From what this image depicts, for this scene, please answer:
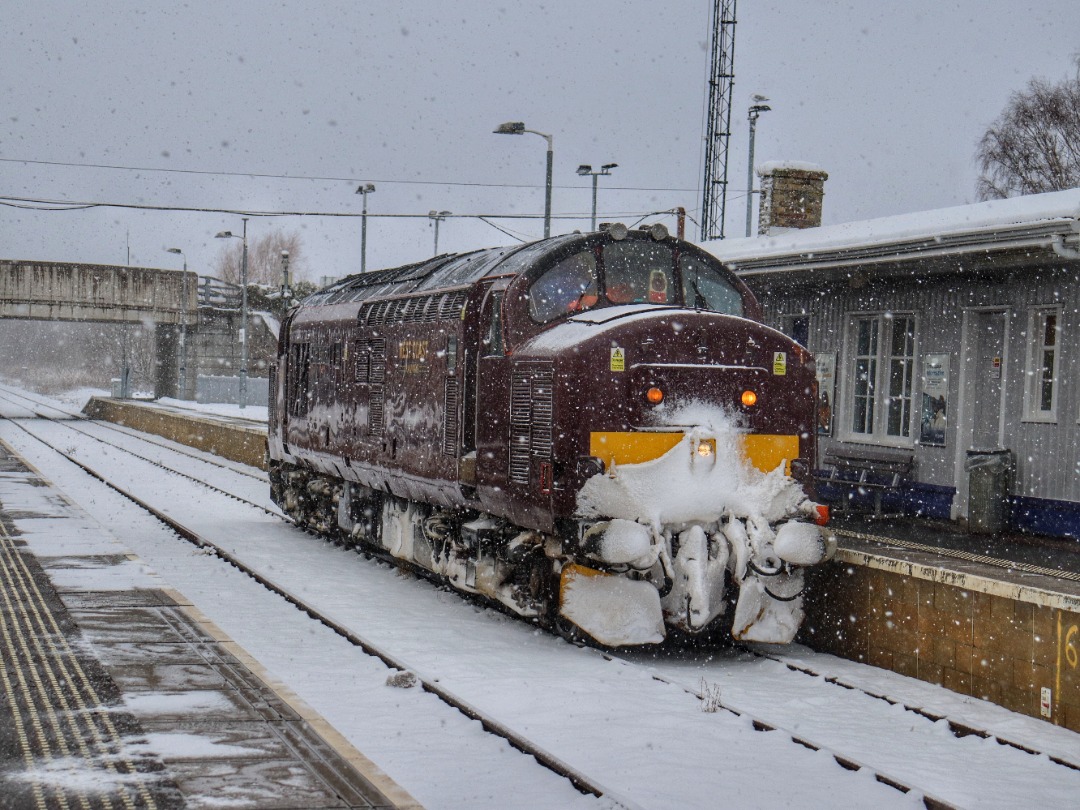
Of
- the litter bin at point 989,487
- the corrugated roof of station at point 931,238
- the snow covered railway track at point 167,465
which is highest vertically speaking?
the corrugated roof of station at point 931,238

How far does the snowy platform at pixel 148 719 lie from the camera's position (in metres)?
A: 5.87

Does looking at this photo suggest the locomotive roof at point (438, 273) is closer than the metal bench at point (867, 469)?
Yes

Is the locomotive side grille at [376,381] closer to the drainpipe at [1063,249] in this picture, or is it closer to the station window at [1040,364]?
the drainpipe at [1063,249]

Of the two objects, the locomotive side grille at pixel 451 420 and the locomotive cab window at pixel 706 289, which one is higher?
the locomotive cab window at pixel 706 289

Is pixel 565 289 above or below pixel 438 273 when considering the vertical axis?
below

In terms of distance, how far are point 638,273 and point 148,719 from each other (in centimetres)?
529

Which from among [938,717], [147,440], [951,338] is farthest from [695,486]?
[147,440]

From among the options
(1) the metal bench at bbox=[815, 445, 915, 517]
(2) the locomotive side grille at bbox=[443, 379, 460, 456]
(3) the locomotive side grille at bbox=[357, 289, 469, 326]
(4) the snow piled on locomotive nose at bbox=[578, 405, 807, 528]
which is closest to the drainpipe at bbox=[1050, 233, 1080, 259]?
(1) the metal bench at bbox=[815, 445, 915, 517]

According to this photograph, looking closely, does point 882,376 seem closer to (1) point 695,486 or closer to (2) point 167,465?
(1) point 695,486

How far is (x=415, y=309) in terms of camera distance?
1201 cm

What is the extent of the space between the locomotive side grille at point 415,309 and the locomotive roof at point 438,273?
0.36 ft

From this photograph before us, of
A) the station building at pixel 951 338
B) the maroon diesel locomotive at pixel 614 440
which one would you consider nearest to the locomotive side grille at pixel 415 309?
the maroon diesel locomotive at pixel 614 440

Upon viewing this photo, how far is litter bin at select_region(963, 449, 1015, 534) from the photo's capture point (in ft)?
48.0

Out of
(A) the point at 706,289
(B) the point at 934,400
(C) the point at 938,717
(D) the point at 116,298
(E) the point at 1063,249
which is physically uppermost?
(D) the point at 116,298
